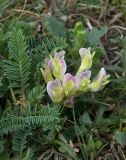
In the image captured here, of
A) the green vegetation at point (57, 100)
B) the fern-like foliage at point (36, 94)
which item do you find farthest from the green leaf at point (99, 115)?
the fern-like foliage at point (36, 94)

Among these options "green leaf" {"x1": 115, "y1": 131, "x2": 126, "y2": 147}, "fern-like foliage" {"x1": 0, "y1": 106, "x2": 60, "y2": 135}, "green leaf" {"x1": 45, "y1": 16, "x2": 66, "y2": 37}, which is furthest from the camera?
"green leaf" {"x1": 45, "y1": 16, "x2": 66, "y2": 37}

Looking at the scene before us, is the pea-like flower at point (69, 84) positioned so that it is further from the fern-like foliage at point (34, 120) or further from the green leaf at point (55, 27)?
the green leaf at point (55, 27)

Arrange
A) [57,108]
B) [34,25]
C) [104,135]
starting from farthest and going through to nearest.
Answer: [34,25], [104,135], [57,108]

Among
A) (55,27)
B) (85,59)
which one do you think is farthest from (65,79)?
(55,27)

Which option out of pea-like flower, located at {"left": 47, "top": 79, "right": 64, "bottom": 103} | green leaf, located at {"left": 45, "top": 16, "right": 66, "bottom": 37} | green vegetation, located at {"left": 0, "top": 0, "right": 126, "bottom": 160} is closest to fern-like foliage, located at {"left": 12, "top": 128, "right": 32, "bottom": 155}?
green vegetation, located at {"left": 0, "top": 0, "right": 126, "bottom": 160}

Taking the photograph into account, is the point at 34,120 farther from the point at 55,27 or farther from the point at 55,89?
the point at 55,27

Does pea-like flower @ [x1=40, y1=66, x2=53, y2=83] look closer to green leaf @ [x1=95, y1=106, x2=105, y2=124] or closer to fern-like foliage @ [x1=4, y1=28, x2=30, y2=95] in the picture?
fern-like foliage @ [x1=4, y1=28, x2=30, y2=95]

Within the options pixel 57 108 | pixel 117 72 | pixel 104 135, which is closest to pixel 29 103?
pixel 57 108

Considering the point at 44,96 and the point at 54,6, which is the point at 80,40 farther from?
the point at 54,6

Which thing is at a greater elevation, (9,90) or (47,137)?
(9,90)
